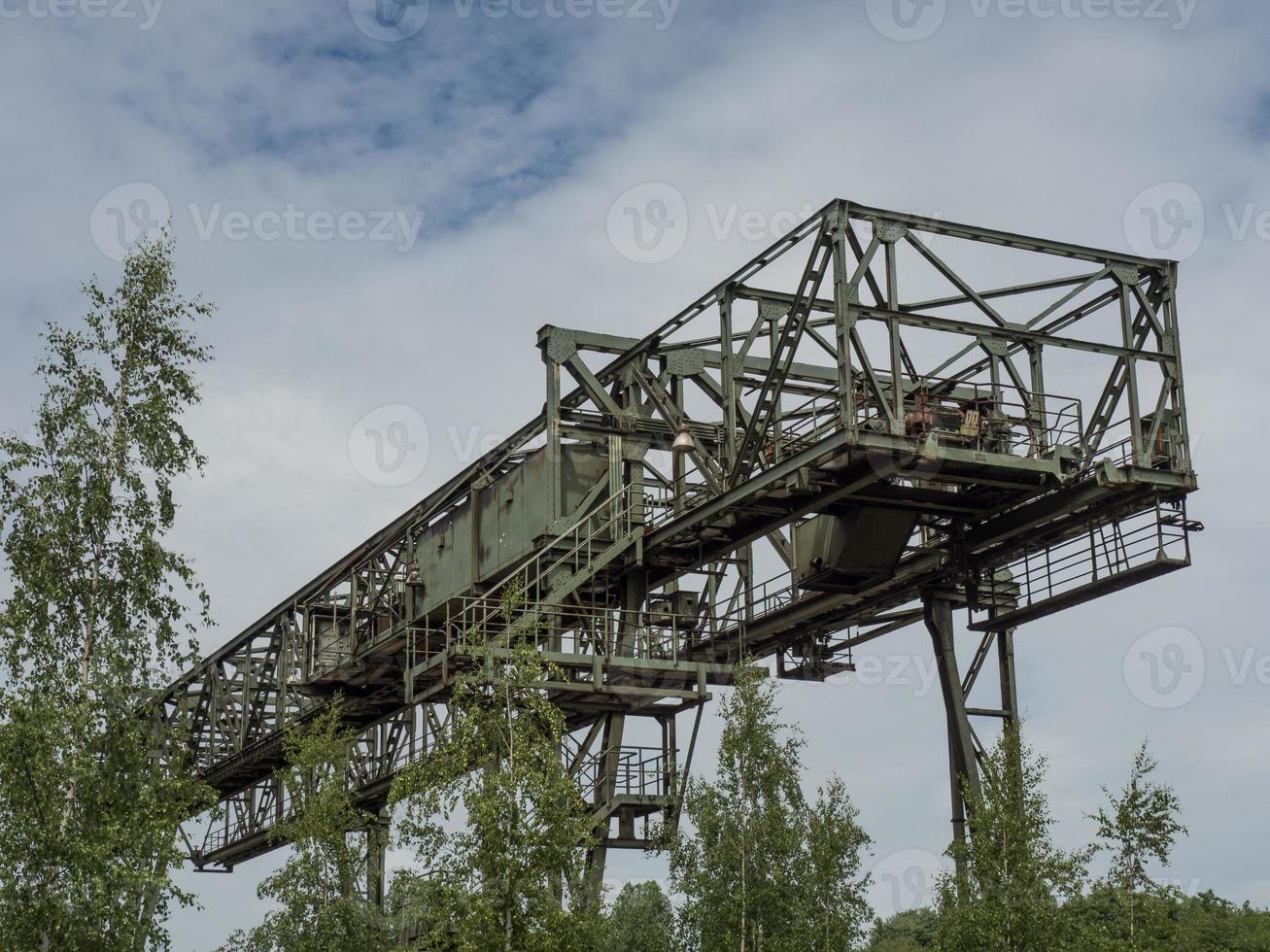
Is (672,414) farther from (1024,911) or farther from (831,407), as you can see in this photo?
(1024,911)

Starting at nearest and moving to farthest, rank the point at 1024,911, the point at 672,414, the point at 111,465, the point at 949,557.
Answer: the point at 111,465 < the point at 1024,911 < the point at 949,557 < the point at 672,414

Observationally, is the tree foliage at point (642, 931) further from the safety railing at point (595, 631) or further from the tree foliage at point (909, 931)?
the tree foliage at point (909, 931)

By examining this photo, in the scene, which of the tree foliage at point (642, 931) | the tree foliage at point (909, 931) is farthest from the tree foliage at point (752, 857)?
the tree foliage at point (909, 931)

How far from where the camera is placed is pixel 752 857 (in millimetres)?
32500

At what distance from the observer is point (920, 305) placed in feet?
103

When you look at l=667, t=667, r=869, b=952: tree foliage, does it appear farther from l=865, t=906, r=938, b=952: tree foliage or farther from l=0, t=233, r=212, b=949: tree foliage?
l=865, t=906, r=938, b=952: tree foliage

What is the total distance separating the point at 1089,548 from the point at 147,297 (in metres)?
18.2

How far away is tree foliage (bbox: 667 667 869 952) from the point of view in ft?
106

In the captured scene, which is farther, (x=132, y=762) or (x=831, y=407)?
(x=831, y=407)

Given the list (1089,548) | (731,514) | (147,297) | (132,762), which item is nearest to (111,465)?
(147,297)

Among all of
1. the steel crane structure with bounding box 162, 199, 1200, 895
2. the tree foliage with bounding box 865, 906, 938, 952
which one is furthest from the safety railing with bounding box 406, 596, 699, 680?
the tree foliage with bounding box 865, 906, 938, 952

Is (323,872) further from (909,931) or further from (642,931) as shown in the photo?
(909,931)

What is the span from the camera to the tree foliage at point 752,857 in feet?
106

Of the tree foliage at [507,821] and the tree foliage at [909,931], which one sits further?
the tree foliage at [909,931]
